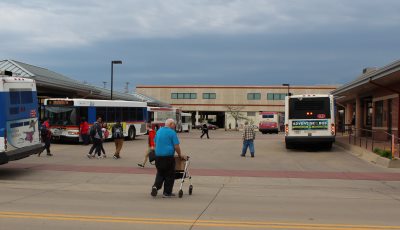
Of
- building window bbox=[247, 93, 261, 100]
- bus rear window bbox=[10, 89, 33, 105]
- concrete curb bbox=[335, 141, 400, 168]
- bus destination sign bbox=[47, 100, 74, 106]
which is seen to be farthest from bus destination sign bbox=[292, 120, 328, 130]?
building window bbox=[247, 93, 261, 100]

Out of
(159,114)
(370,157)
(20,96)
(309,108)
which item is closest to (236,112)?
(159,114)

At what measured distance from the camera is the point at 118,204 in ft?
33.5

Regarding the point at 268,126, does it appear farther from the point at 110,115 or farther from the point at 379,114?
the point at 110,115

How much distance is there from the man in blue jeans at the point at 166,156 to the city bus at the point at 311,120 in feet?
52.4

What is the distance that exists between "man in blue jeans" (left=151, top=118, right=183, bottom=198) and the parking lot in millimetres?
372

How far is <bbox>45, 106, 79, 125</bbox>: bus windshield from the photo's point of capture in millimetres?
30170

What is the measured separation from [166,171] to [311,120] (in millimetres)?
16398

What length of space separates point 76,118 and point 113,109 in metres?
3.71

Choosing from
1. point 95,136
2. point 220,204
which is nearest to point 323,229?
point 220,204

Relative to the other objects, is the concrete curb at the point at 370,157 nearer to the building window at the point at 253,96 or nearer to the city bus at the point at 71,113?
the city bus at the point at 71,113

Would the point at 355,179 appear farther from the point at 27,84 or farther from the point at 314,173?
the point at 27,84

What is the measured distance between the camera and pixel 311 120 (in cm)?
2594

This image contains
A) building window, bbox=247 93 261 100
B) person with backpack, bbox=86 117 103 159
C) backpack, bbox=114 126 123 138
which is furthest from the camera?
building window, bbox=247 93 261 100

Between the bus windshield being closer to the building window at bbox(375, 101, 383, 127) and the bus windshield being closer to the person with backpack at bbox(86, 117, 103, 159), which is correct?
the person with backpack at bbox(86, 117, 103, 159)
